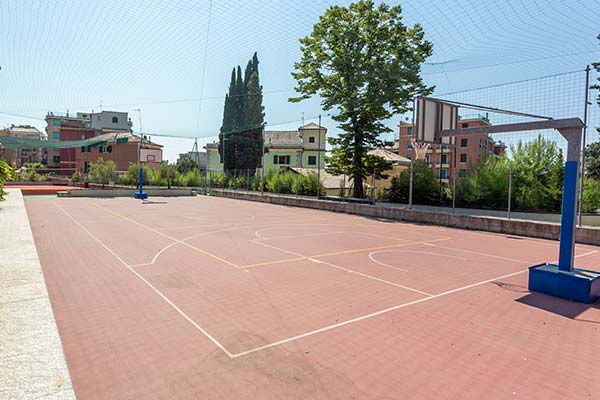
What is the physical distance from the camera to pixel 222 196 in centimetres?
3434

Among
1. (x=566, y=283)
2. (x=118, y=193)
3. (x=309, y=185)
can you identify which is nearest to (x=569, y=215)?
(x=566, y=283)

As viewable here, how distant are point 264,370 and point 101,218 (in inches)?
610

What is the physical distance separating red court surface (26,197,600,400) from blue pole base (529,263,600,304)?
21cm

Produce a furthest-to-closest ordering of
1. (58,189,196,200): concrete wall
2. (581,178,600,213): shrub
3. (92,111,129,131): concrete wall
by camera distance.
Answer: (92,111,129,131): concrete wall → (58,189,196,200): concrete wall → (581,178,600,213): shrub

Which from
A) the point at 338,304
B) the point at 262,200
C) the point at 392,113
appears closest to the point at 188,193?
the point at 262,200

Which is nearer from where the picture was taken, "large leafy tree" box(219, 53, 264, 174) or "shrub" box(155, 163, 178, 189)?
"shrub" box(155, 163, 178, 189)

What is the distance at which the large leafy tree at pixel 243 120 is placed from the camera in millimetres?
44281

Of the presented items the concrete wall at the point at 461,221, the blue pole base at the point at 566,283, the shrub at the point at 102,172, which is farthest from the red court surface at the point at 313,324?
the shrub at the point at 102,172

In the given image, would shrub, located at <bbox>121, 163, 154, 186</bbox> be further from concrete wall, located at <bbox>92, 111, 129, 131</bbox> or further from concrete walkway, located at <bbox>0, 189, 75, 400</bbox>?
concrete wall, located at <bbox>92, 111, 129, 131</bbox>

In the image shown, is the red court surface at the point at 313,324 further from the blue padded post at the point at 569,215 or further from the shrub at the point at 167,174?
the shrub at the point at 167,174

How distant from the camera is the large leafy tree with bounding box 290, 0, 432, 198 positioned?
21.3 m

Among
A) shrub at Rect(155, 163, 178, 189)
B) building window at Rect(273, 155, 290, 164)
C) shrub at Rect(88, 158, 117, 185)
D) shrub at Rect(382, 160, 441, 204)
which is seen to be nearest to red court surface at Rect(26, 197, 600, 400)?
shrub at Rect(382, 160, 441, 204)

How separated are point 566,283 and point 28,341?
7.68 m

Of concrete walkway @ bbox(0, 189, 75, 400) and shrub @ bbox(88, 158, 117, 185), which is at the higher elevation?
shrub @ bbox(88, 158, 117, 185)
